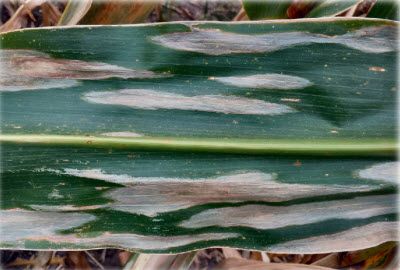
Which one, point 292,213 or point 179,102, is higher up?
point 179,102

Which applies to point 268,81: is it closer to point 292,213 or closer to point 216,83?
point 216,83

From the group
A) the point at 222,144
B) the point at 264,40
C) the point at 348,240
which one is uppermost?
the point at 264,40

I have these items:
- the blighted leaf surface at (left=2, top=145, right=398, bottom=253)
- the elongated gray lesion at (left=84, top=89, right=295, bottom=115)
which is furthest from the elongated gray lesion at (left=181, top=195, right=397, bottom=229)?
the elongated gray lesion at (left=84, top=89, right=295, bottom=115)

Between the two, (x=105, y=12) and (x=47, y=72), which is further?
(x=105, y=12)

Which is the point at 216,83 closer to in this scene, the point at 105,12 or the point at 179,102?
the point at 179,102

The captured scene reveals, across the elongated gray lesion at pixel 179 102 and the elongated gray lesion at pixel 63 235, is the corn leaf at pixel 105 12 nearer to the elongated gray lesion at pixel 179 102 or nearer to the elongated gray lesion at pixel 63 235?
the elongated gray lesion at pixel 179 102

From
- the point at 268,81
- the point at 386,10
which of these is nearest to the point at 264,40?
the point at 268,81

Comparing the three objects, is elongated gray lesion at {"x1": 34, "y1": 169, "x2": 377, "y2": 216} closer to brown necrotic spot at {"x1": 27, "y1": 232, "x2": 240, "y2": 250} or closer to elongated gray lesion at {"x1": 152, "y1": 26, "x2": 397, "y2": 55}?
brown necrotic spot at {"x1": 27, "y1": 232, "x2": 240, "y2": 250}

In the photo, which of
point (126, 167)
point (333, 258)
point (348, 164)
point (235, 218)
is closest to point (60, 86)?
point (126, 167)
